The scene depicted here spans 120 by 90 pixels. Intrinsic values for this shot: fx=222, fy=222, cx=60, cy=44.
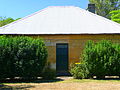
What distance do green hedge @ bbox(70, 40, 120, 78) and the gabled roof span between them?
258 centimetres

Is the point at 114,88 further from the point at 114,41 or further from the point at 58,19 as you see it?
the point at 58,19

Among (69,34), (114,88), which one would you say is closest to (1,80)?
(69,34)

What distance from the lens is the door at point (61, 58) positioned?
631 inches

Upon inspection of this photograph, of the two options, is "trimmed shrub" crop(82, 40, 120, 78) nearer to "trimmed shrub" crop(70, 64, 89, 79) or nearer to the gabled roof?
"trimmed shrub" crop(70, 64, 89, 79)

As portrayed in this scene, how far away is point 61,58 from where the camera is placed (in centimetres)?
1609

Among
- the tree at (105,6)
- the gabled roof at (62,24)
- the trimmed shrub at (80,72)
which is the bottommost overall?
the trimmed shrub at (80,72)

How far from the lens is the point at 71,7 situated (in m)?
20.4

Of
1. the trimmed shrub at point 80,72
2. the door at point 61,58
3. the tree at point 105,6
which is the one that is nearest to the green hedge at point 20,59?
the trimmed shrub at point 80,72

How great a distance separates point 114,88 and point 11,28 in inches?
377

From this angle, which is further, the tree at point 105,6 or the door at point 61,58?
the tree at point 105,6

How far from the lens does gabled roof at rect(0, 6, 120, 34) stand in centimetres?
1602

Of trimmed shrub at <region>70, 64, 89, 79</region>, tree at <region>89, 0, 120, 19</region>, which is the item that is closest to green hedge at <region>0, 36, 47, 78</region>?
trimmed shrub at <region>70, 64, 89, 79</region>

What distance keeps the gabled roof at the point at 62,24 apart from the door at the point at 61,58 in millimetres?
1096

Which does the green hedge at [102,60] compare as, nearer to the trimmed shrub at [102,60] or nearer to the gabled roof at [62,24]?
the trimmed shrub at [102,60]
